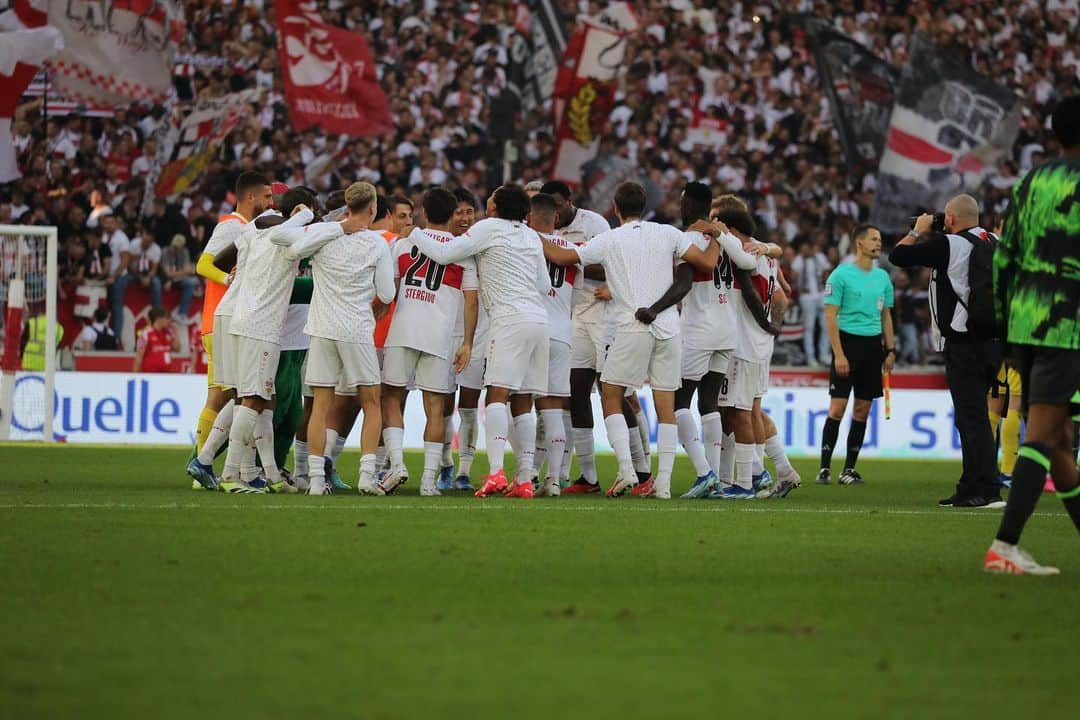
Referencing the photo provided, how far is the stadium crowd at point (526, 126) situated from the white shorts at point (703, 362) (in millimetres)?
11588

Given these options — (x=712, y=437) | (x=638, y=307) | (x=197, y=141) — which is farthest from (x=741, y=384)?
(x=197, y=141)

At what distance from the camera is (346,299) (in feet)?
40.7

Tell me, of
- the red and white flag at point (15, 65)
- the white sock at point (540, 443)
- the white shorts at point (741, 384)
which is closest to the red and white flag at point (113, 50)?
the red and white flag at point (15, 65)

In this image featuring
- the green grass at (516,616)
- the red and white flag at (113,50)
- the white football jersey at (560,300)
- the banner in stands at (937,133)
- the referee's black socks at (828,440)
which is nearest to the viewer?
the green grass at (516,616)

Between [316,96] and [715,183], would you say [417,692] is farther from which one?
[715,183]

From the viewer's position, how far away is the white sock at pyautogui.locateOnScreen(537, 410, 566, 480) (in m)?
13.4

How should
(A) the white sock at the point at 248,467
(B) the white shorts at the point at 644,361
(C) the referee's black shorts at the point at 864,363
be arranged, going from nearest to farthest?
1. (B) the white shorts at the point at 644,361
2. (A) the white sock at the point at 248,467
3. (C) the referee's black shorts at the point at 864,363

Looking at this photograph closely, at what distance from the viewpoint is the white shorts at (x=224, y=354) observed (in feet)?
42.7

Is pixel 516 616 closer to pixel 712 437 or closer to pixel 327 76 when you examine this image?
pixel 712 437

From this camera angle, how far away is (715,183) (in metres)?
27.9

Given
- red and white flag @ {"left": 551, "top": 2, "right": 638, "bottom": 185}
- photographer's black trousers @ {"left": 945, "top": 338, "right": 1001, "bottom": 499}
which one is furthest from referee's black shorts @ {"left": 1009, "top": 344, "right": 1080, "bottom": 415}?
red and white flag @ {"left": 551, "top": 2, "right": 638, "bottom": 185}

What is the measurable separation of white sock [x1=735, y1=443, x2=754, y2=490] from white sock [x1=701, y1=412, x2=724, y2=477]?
0.58 feet

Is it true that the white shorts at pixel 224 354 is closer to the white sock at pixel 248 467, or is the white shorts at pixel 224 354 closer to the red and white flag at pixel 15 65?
the white sock at pixel 248 467

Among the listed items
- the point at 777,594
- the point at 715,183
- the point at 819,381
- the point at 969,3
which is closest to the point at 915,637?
the point at 777,594
